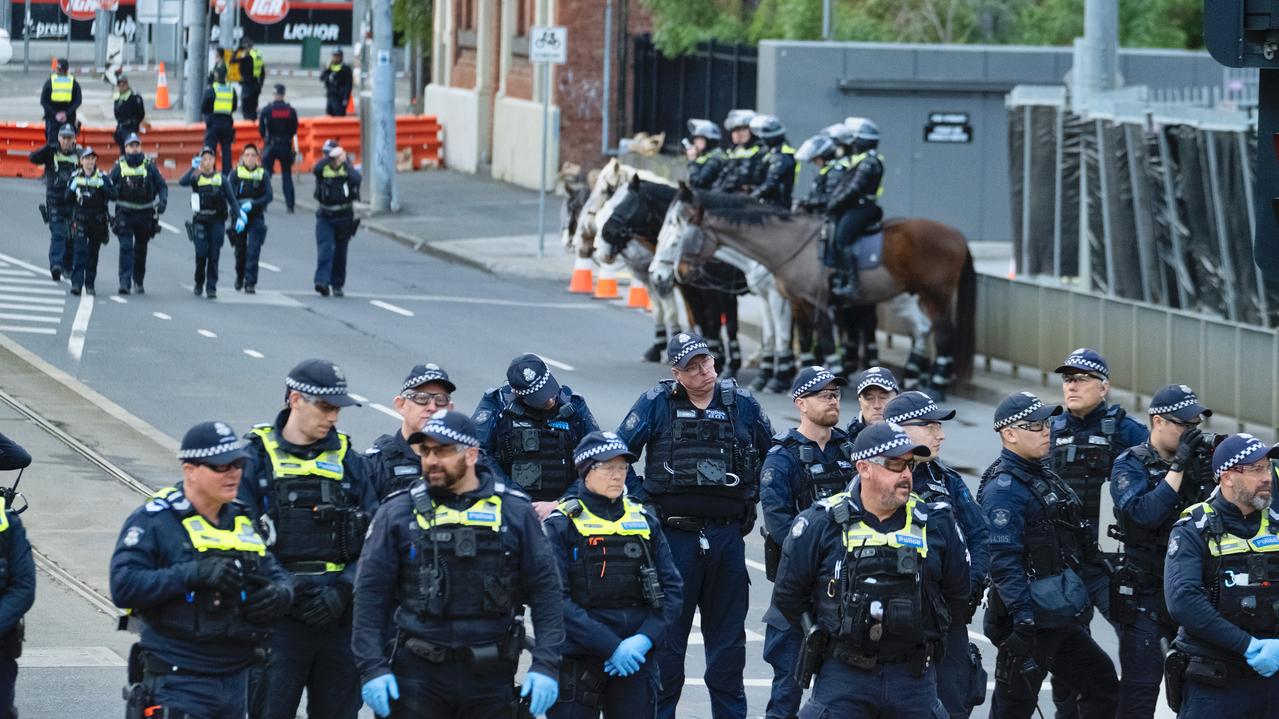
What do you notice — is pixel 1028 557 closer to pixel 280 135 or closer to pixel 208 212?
pixel 208 212

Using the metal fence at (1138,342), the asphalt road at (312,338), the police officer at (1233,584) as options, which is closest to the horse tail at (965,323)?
the asphalt road at (312,338)

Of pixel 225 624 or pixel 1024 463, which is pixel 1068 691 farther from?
pixel 225 624

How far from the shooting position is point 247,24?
2950 inches

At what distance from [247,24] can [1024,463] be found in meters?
67.0

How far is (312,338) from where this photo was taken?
24.8 m

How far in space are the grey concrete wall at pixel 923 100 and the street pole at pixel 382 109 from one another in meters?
7.62

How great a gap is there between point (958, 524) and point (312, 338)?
15.5 m

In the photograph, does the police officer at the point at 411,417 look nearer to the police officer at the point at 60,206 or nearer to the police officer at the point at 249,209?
the police officer at the point at 249,209

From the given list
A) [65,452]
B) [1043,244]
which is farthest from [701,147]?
[65,452]

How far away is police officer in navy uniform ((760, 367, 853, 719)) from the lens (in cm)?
1080

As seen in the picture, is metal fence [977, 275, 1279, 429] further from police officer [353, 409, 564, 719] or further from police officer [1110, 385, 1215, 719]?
police officer [353, 409, 564, 719]

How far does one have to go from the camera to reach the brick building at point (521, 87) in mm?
40969

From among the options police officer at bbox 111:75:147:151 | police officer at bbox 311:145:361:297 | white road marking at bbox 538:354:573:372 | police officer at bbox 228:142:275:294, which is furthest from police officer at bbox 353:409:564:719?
police officer at bbox 111:75:147:151

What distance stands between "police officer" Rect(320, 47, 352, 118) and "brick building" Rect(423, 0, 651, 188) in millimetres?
1970
